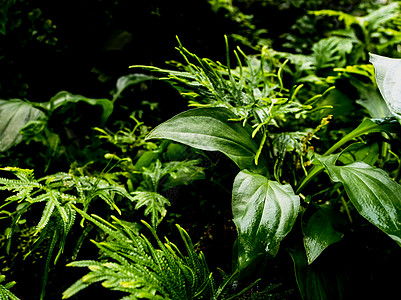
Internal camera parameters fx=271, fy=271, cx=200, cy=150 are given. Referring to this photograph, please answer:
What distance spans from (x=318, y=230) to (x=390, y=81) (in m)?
0.49

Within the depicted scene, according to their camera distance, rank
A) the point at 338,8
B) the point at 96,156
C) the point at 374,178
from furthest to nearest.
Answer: the point at 338,8, the point at 96,156, the point at 374,178

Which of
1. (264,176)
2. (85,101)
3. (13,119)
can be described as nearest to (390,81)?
(264,176)

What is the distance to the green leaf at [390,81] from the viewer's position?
2.45 ft

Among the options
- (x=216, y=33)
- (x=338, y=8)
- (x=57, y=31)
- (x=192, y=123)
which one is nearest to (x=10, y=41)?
(x=57, y=31)

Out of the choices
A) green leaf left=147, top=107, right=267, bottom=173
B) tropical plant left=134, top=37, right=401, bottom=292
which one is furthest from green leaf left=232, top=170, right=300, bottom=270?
green leaf left=147, top=107, right=267, bottom=173

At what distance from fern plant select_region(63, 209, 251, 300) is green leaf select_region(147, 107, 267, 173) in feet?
0.94

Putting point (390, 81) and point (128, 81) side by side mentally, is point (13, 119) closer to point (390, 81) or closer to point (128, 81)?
point (128, 81)

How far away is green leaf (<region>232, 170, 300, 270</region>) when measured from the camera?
2.13ft

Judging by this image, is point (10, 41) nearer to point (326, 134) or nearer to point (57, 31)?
point (57, 31)

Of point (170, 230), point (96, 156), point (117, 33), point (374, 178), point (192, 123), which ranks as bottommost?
point (170, 230)

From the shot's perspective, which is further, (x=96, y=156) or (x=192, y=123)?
(x=96, y=156)

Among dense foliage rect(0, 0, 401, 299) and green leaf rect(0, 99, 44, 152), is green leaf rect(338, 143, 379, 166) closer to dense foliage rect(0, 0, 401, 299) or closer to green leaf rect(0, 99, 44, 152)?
dense foliage rect(0, 0, 401, 299)

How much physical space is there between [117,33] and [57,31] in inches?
15.2

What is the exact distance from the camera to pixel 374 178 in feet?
2.54
